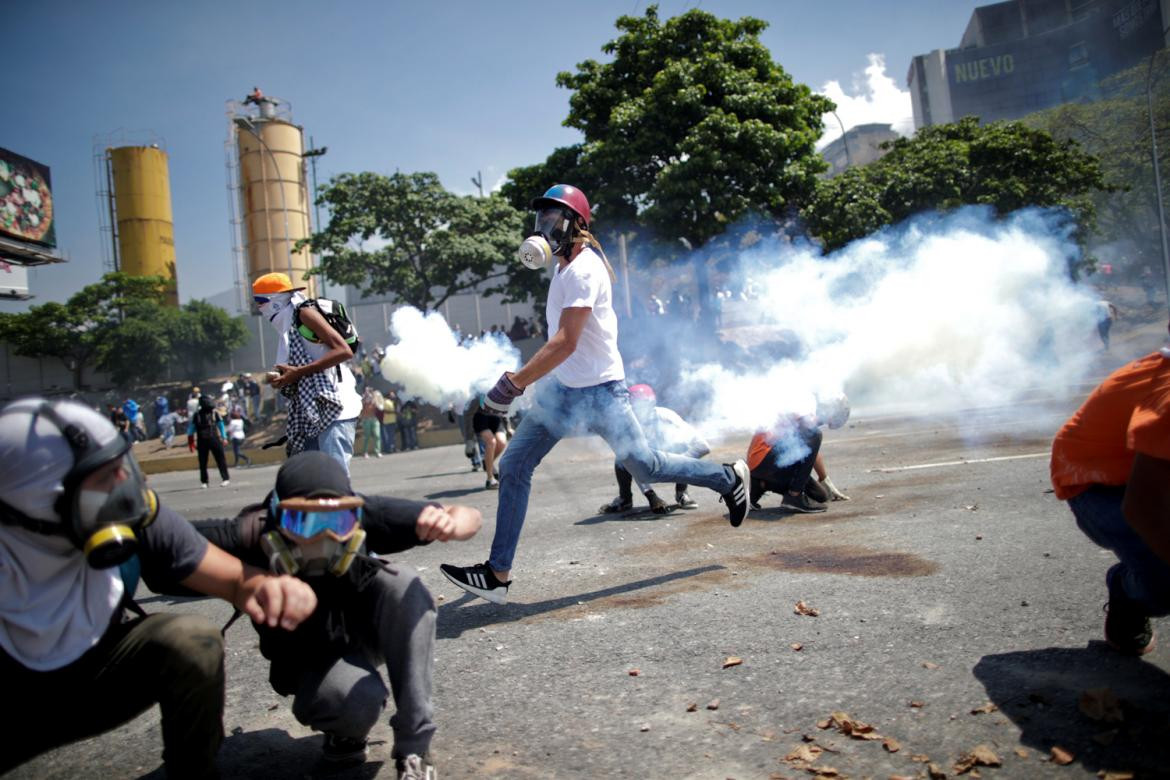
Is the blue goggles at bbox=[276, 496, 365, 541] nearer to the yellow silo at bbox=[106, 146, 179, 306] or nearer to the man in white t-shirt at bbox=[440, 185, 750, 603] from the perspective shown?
the man in white t-shirt at bbox=[440, 185, 750, 603]

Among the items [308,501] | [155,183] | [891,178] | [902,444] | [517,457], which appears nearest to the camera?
[308,501]

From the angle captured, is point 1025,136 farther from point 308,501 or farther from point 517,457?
point 308,501

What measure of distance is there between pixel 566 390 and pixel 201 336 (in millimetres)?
44714

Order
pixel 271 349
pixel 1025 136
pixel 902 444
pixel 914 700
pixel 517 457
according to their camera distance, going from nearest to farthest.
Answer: pixel 914 700, pixel 517 457, pixel 902 444, pixel 1025 136, pixel 271 349

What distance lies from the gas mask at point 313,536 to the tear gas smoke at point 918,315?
7.24 m

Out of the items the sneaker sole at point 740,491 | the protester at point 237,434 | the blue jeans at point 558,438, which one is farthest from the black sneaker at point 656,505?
the protester at point 237,434

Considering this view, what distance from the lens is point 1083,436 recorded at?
2.67 metres

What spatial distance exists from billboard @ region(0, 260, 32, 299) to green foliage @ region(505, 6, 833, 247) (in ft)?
85.7

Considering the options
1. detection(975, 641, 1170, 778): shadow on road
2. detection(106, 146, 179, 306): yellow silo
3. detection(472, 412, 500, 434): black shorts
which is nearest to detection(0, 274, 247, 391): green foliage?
detection(106, 146, 179, 306): yellow silo

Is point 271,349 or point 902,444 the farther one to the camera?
point 271,349

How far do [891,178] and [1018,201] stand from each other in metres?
3.65

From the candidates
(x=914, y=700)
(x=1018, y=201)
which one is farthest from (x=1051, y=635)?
(x=1018, y=201)

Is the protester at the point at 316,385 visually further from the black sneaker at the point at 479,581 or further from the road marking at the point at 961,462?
the road marking at the point at 961,462

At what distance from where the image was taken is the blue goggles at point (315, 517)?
2232 mm
